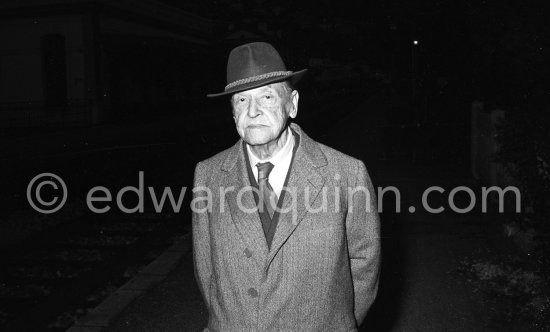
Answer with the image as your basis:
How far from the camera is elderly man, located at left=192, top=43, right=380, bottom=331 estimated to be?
242 centimetres

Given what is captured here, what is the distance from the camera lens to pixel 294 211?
2443 mm

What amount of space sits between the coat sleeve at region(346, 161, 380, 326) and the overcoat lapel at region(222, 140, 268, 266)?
376 millimetres

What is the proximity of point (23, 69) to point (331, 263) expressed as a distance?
93.7ft

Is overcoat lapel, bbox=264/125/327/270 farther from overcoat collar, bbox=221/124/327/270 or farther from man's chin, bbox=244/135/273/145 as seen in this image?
man's chin, bbox=244/135/273/145

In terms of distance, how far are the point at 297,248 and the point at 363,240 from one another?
31 cm

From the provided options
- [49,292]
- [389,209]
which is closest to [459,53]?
[389,209]

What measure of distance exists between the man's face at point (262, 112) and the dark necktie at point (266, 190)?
0.34ft

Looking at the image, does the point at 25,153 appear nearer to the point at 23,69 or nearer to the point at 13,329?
the point at 23,69

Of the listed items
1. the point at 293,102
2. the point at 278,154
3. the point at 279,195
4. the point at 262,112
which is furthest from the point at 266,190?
the point at 293,102

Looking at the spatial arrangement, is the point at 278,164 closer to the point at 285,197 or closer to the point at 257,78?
the point at 285,197

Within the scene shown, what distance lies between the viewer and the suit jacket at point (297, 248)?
2422mm

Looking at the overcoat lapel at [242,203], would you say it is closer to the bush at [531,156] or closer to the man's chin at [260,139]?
the man's chin at [260,139]

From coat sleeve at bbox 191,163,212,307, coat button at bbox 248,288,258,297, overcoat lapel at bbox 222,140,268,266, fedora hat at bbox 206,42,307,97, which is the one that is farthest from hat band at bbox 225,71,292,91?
coat button at bbox 248,288,258,297

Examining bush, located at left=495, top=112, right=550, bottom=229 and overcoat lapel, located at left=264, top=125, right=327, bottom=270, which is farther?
bush, located at left=495, top=112, right=550, bottom=229
